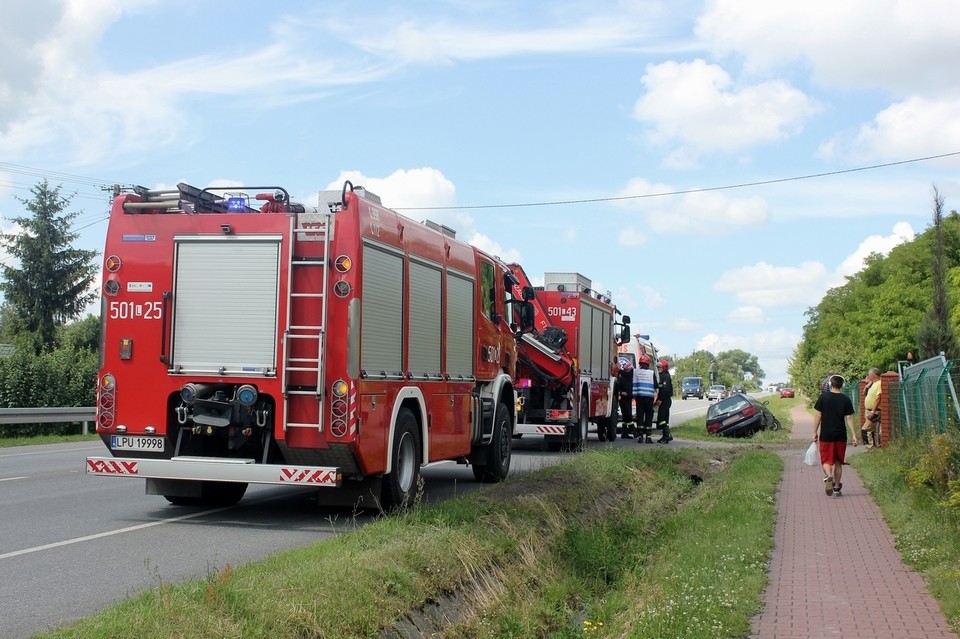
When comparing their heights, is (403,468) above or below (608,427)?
below

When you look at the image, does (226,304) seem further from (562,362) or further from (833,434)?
(562,362)

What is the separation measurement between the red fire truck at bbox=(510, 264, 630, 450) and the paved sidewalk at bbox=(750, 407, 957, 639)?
7870 millimetres

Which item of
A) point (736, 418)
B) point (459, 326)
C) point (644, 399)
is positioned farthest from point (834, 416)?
point (736, 418)

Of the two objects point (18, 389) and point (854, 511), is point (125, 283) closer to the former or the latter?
point (854, 511)

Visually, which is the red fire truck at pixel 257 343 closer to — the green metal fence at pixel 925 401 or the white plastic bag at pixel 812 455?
the white plastic bag at pixel 812 455

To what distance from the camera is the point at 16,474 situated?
603 inches

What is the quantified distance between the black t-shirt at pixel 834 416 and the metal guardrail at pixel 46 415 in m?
16.7

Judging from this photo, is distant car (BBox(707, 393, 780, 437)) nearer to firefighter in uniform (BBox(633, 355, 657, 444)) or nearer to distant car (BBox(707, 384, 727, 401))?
firefighter in uniform (BBox(633, 355, 657, 444))

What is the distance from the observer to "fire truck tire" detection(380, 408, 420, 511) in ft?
36.0

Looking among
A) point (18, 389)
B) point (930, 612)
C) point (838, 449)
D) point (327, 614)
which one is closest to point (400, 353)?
point (327, 614)

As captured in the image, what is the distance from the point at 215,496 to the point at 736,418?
69.3 feet

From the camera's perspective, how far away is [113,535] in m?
9.80

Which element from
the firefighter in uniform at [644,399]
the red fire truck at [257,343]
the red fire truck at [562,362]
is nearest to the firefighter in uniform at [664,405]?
the firefighter in uniform at [644,399]

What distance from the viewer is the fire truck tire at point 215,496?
39.2ft
